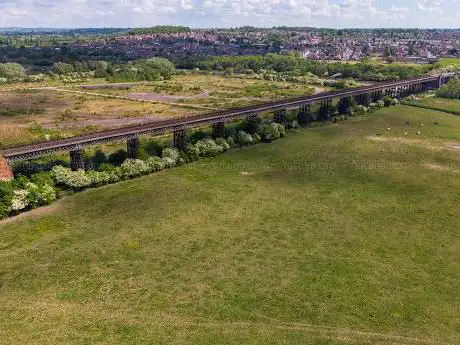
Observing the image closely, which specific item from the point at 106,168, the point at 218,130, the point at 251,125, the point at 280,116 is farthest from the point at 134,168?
the point at 280,116

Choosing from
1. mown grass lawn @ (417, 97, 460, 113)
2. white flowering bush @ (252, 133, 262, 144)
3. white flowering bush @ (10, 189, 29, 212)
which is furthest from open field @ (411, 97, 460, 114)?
white flowering bush @ (10, 189, 29, 212)

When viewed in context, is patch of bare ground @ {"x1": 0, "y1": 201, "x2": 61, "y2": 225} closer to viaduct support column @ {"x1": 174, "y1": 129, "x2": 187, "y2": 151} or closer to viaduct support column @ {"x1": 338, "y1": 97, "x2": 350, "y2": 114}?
viaduct support column @ {"x1": 174, "y1": 129, "x2": 187, "y2": 151}

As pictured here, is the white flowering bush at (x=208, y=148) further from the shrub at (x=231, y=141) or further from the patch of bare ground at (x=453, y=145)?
the patch of bare ground at (x=453, y=145)

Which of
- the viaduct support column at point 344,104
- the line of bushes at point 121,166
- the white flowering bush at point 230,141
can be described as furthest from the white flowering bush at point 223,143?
the viaduct support column at point 344,104

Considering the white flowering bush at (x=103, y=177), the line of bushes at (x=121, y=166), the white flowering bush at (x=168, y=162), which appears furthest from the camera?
the white flowering bush at (x=168, y=162)

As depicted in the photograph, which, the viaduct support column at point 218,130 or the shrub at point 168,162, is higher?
the viaduct support column at point 218,130

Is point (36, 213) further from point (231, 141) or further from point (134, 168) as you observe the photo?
point (231, 141)
